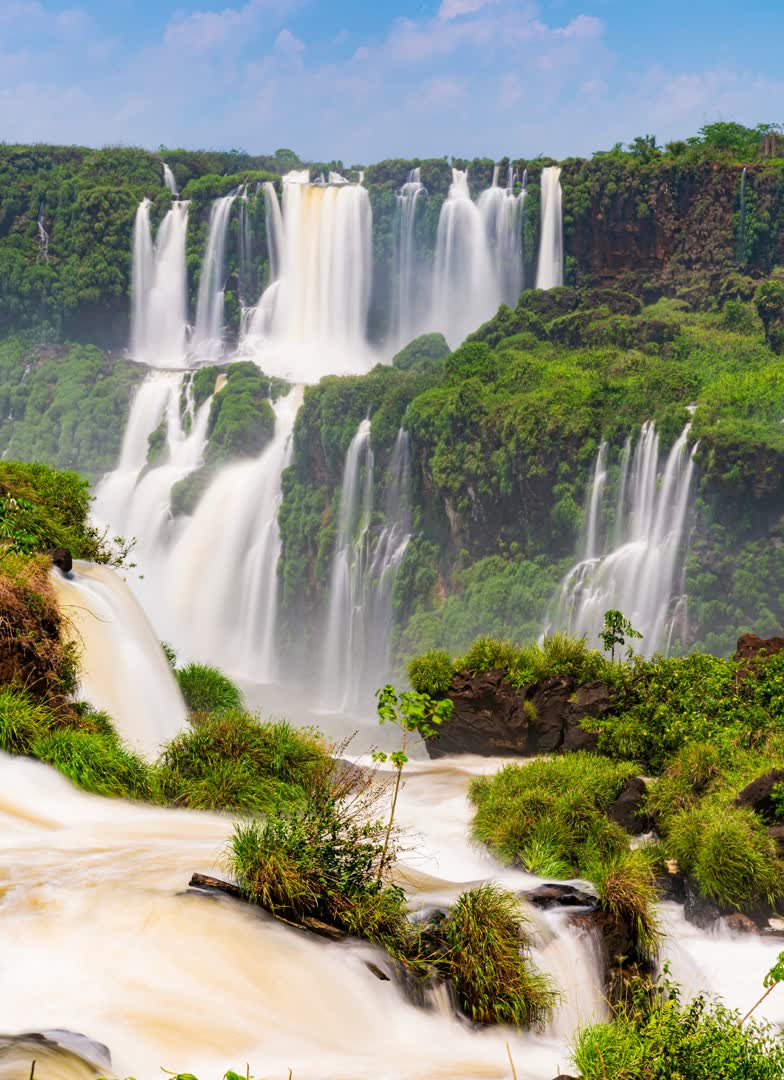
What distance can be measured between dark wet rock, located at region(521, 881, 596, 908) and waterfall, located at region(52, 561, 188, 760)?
4374mm

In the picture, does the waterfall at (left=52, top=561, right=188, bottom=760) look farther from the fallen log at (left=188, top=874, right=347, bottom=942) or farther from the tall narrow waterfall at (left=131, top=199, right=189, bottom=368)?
the tall narrow waterfall at (left=131, top=199, right=189, bottom=368)

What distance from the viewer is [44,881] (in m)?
7.50

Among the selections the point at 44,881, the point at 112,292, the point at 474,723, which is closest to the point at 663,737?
the point at 474,723

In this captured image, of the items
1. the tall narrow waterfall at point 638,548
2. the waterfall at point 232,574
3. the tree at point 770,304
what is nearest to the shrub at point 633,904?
the tall narrow waterfall at point 638,548

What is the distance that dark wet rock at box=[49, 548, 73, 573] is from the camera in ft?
43.2

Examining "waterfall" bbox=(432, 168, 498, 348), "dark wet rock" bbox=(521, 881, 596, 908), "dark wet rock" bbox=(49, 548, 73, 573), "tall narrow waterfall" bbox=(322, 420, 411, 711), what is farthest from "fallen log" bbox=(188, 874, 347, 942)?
"waterfall" bbox=(432, 168, 498, 348)

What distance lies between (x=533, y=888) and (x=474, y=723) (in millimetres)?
6558

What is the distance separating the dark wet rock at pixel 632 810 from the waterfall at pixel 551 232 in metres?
33.7

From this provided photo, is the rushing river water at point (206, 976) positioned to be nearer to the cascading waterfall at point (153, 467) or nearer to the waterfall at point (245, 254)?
the cascading waterfall at point (153, 467)

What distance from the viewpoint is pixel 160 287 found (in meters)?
49.5

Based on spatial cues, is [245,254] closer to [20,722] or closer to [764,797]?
[20,722]

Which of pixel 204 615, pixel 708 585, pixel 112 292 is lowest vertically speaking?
pixel 204 615

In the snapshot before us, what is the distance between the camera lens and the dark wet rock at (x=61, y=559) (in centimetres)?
1316

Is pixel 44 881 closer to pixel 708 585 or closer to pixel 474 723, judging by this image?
pixel 474 723
